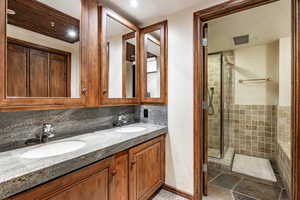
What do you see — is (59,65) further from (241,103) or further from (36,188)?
(241,103)

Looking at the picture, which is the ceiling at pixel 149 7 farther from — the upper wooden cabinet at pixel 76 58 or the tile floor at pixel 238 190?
the tile floor at pixel 238 190

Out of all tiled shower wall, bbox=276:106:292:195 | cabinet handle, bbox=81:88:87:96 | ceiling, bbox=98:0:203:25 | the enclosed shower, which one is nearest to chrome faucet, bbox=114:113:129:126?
cabinet handle, bbox=81:88:87:96

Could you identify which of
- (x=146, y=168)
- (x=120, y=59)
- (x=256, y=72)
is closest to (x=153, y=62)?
(x=120, y=59)

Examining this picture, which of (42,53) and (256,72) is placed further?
(256,72)

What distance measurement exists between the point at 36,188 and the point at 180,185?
62.4 inches

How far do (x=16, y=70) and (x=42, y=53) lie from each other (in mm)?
242

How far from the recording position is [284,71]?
2572 millimetres

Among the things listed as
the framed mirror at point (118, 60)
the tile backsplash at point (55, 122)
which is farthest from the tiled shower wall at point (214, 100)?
the tile backsplash at point (55, 122)

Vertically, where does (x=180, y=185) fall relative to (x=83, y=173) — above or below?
below

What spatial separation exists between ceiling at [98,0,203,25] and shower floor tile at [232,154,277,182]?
2635 millimetres

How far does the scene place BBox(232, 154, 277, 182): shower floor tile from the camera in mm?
2260

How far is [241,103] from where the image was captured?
319cm

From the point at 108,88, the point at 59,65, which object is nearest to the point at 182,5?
the point at 108,88

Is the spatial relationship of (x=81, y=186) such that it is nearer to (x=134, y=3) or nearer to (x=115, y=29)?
(x=115, y=29)
